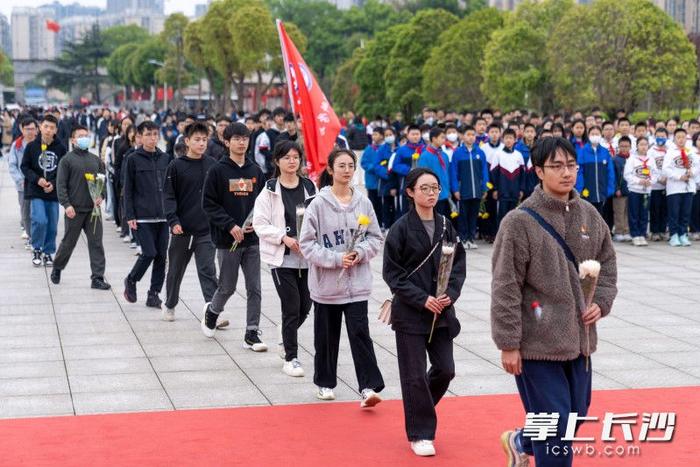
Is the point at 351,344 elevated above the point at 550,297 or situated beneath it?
situated beneath

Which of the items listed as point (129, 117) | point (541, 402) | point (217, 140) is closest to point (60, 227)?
point (129, 117)

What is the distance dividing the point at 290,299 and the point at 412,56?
140ft

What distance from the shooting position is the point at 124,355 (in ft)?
32.3

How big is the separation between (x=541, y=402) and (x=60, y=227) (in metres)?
15.1

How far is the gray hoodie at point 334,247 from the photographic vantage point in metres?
8.09

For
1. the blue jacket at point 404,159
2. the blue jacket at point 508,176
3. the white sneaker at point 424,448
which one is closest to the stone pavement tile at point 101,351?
the white sneaker at point 424,448

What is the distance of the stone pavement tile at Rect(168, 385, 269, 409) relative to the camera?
8305mm

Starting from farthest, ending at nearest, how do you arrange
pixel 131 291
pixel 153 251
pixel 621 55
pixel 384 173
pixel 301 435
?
pixel 621 55 → pixel 384 173 → pixel 131 291 → pixel 153 251 → pixel 301 435

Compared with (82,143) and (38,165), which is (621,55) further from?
(82,143)

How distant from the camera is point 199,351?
10062 millimetres

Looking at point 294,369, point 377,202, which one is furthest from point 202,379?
point 377,202

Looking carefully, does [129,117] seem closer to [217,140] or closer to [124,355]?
[217,140]

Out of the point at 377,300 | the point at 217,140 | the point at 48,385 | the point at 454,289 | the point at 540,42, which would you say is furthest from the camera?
the point at 540,42

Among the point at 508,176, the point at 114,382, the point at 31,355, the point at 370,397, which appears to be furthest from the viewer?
the point at 508,176
